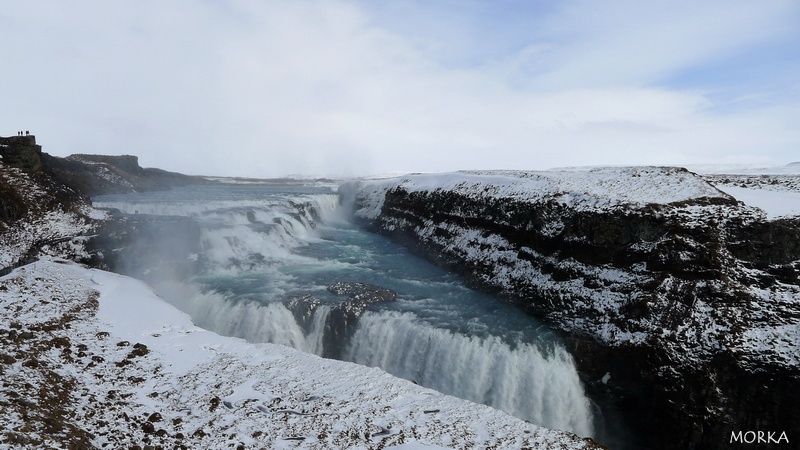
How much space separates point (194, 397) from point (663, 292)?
17072 millimetres

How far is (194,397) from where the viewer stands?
9469 millimetres

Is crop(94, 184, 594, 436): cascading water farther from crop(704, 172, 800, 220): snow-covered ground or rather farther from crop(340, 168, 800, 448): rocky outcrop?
crop(704, 172, 800, 220): snow-covered ground

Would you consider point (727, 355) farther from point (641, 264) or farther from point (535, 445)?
point (535, 445)

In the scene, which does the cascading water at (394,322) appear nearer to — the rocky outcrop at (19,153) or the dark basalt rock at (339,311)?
the dark basalt rock at (339,311)

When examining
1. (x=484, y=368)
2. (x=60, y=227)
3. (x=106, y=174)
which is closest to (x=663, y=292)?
(x=484, y=368)

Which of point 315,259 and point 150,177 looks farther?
point 150,177

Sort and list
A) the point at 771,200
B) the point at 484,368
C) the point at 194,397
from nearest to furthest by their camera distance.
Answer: the point at 194,397, the point at 484,368, the point at 771,200

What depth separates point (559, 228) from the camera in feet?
70.5

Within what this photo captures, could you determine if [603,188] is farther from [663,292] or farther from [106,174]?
[106,174]

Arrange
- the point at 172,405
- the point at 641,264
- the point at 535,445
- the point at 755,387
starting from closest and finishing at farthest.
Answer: the point at 535,445, the point at 172,405, the point at 755,387, the point at 641,264

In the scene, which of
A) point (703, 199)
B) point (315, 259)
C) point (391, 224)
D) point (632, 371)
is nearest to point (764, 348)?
point (632, 371)


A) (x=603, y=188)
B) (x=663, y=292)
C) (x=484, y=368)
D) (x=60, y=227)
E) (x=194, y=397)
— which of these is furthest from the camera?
(x=603, y=188)

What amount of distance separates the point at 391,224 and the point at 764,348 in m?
27.7

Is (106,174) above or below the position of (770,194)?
above
